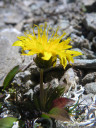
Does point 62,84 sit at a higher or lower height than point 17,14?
lower

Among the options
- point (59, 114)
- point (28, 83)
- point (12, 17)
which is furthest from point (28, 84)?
point (12, 17)

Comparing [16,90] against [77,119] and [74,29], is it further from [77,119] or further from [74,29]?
[74,29]

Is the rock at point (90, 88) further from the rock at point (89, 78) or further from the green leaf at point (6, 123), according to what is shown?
the green leaf at point (6, 123)

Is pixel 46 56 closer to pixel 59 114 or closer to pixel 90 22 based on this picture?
pixel 59 114

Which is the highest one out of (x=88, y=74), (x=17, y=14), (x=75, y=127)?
(x=17, y=14)

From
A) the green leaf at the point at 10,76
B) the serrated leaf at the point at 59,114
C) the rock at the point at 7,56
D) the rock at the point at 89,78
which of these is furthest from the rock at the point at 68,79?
the rock at the point at 7,56

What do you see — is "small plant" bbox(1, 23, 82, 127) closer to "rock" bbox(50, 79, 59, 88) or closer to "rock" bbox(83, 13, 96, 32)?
"rock" bbox(50, 79, 59, 88)

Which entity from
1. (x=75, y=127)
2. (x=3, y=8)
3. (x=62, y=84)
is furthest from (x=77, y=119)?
(x=3, y=8)
